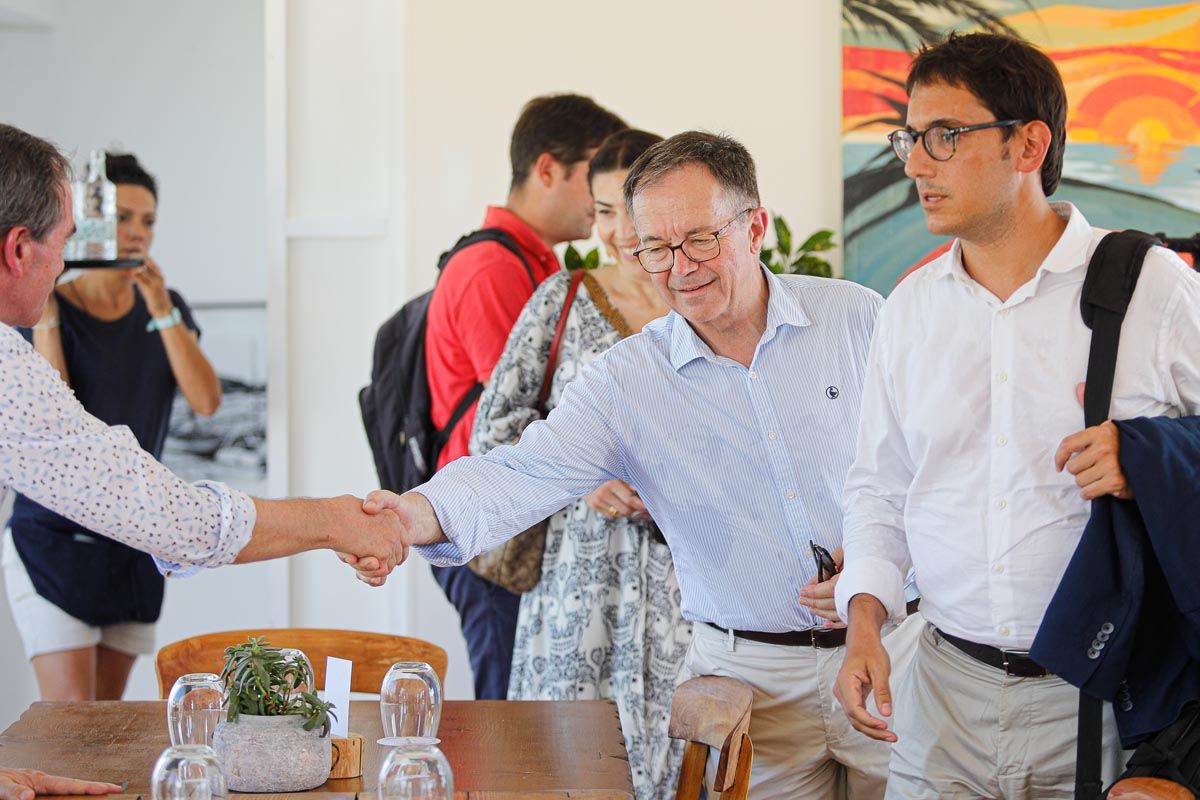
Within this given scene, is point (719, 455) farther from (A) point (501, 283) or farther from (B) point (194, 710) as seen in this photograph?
(A) point (501, 283)

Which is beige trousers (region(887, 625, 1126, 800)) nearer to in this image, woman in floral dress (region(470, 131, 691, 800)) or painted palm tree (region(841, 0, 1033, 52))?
woman in floral dress (region(470, 131, 691, 800))

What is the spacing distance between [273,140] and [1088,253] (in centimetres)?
319

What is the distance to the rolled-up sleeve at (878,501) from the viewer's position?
208 centimetres

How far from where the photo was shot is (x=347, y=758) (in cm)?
205

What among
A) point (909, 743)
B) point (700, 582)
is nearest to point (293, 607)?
point (700, 582)

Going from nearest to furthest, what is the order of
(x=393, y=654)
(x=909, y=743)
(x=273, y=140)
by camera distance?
(x=909, y=743), (x=393, y=654), (x=273, y=140)

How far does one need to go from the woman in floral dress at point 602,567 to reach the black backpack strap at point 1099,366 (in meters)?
1.10

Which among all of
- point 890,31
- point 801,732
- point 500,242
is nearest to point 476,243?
point 500,242

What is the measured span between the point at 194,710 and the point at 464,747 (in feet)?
1.45

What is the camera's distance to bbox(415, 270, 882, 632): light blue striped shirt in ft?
7.74

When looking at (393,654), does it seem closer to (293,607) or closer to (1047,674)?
(1047,674)

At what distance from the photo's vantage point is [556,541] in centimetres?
301

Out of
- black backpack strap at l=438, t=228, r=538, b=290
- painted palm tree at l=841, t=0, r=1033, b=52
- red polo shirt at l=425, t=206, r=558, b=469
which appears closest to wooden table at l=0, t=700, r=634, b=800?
red polo shirt at l=425, t=206, r=558, b=469

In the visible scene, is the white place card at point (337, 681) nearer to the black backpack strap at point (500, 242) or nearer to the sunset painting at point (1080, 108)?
the black backpack strap at point (500, 242)
